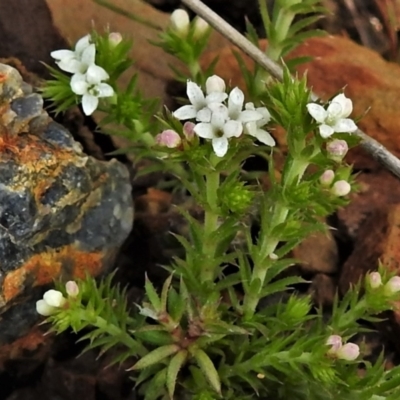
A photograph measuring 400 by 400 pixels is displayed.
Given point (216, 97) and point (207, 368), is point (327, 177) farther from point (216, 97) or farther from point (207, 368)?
point (207, 368)

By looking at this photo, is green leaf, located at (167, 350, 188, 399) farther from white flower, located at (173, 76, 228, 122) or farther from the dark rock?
white flower, located at (173, 76, 228, 122)

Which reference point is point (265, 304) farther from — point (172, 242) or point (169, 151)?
point (169, 151)

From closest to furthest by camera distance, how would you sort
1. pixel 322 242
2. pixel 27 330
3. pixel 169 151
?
pixel 169 151
pixel 27 330
pixel 322 242

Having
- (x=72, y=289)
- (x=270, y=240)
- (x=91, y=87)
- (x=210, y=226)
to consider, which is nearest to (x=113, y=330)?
(x=72, y=289)

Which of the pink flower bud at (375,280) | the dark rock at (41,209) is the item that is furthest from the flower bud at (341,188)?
the dark rock at (41,209)

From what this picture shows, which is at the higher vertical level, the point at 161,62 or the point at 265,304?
the point at 161,62

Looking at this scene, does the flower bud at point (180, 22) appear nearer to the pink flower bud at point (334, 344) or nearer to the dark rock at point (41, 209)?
the dark rock at point (41, 209)

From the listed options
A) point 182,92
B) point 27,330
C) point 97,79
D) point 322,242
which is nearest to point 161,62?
point 182,92
